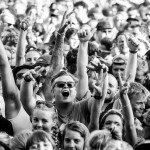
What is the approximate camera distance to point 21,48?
9.34 meters

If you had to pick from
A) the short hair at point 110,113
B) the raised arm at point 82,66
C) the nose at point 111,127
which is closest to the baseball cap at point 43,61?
the raised arm at point 82,66

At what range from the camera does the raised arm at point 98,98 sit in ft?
24.3

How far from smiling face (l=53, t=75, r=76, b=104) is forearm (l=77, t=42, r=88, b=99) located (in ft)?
0.99

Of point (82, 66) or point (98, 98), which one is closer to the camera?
point (98, 98)

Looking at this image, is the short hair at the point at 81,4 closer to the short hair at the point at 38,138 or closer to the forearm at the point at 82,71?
the forearm at the point at 82,71

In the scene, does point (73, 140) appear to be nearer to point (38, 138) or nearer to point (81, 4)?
point (38, 138)

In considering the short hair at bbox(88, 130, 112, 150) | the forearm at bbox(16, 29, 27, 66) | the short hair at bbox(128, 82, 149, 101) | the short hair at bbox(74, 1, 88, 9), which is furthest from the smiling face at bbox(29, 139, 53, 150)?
the short hair at bbox(74, 1, 88, 9)

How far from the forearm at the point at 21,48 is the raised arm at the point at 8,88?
1810 mm

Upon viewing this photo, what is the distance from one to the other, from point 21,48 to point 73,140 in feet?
7.98

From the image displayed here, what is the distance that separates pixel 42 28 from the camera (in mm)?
13711

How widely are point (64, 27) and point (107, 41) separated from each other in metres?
3.20

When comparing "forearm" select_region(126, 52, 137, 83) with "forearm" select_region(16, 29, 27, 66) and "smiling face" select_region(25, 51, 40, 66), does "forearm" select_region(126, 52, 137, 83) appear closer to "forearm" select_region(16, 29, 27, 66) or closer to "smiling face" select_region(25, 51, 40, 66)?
"forearm" select_region(16, 29, 27, 66)

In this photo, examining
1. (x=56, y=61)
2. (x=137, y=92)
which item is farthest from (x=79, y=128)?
(x=56, y=61)

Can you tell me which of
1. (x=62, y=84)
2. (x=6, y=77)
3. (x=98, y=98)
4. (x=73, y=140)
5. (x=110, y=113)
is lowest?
(x=73, y=140)
